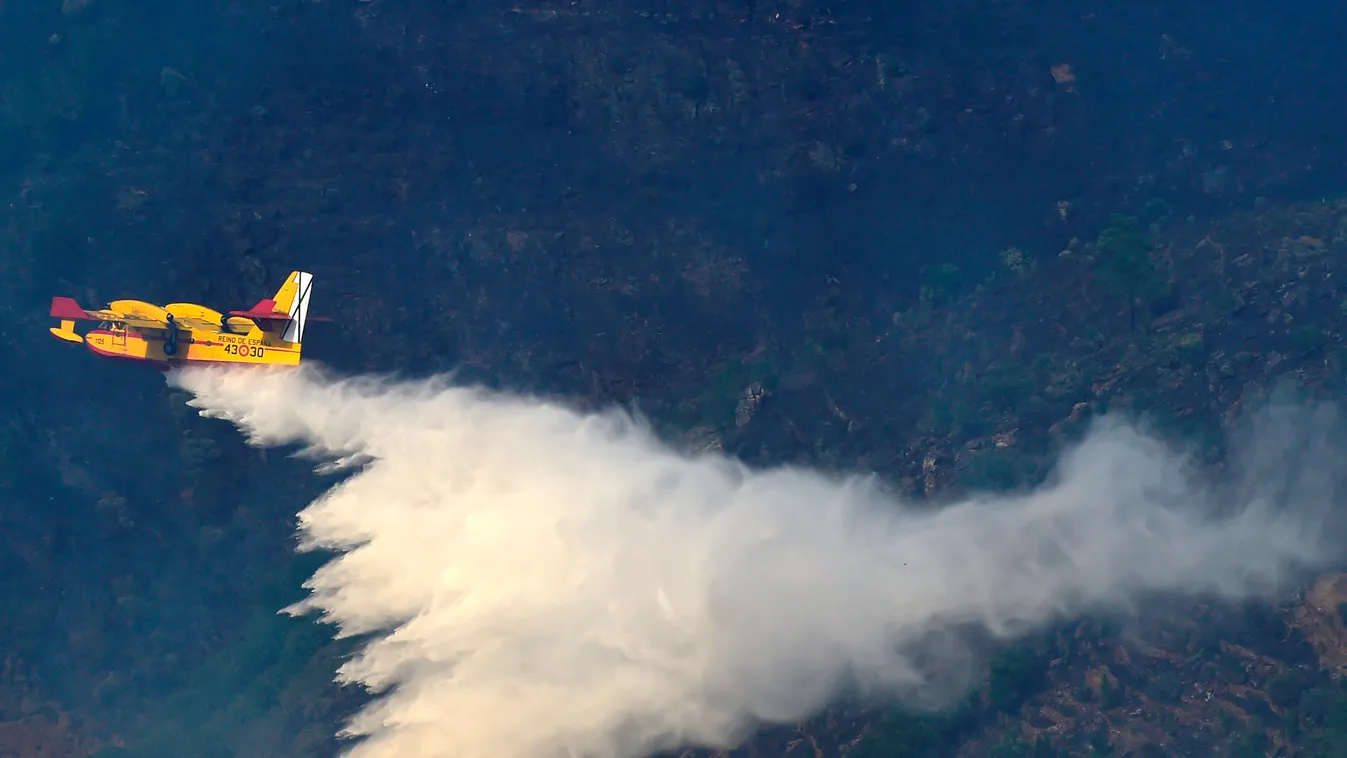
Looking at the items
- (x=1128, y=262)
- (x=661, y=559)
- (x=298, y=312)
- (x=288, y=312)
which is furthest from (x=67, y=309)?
(x=1128, y=262)

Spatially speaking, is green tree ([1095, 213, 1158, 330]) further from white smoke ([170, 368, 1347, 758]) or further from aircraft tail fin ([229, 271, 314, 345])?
aircraft tail fin ([229, 271, 314, 345])

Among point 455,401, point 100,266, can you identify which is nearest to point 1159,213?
point 455,401

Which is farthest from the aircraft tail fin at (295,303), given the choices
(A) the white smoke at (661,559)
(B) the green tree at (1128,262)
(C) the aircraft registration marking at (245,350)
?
(B) the green tree at (1128,262)

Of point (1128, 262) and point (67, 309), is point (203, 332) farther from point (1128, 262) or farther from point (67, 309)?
point (1128, 262)

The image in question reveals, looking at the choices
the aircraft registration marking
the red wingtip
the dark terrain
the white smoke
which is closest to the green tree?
the dark terrain

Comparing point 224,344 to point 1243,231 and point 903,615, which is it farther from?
point 1243,231
